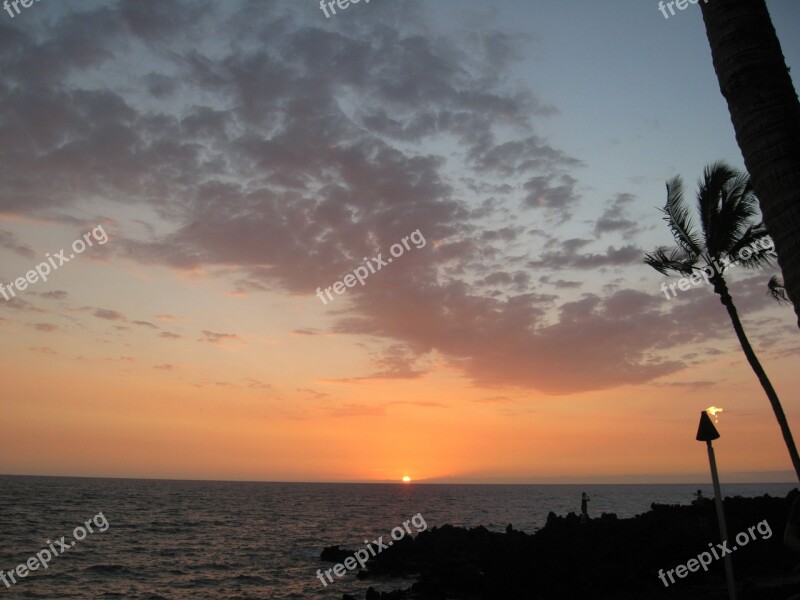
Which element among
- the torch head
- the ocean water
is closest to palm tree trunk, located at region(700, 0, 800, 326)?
the torch head

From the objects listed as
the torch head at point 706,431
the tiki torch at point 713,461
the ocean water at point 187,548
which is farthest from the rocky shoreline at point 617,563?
the torch head at point 706,431

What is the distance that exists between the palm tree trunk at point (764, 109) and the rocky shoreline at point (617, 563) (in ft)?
52.3

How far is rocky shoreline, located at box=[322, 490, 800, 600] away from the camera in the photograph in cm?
2005

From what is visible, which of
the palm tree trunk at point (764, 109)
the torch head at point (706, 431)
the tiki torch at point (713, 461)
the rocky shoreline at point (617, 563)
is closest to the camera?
the palm tree trunk at point (764, 109)

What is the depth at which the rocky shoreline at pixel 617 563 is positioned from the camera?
20.0 meters

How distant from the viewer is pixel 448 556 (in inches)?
1367

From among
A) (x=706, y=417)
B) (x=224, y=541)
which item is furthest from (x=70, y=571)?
(x=706, y=417)

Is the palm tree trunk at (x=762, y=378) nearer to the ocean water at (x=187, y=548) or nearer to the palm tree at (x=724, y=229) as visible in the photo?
the palm tree at (x=724, y=229)

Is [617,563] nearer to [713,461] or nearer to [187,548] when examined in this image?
[713,461]

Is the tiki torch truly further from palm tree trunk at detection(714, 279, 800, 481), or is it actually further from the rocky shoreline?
the rocky shoreline

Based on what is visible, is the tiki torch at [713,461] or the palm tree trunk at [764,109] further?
the tiki torch at [713,461]

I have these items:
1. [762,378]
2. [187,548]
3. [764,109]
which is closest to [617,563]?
[762,378]

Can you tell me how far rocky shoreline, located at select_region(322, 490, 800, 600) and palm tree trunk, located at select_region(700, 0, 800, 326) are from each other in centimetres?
1594

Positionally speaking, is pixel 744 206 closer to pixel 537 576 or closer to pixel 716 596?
Answer: pixel 716 596
